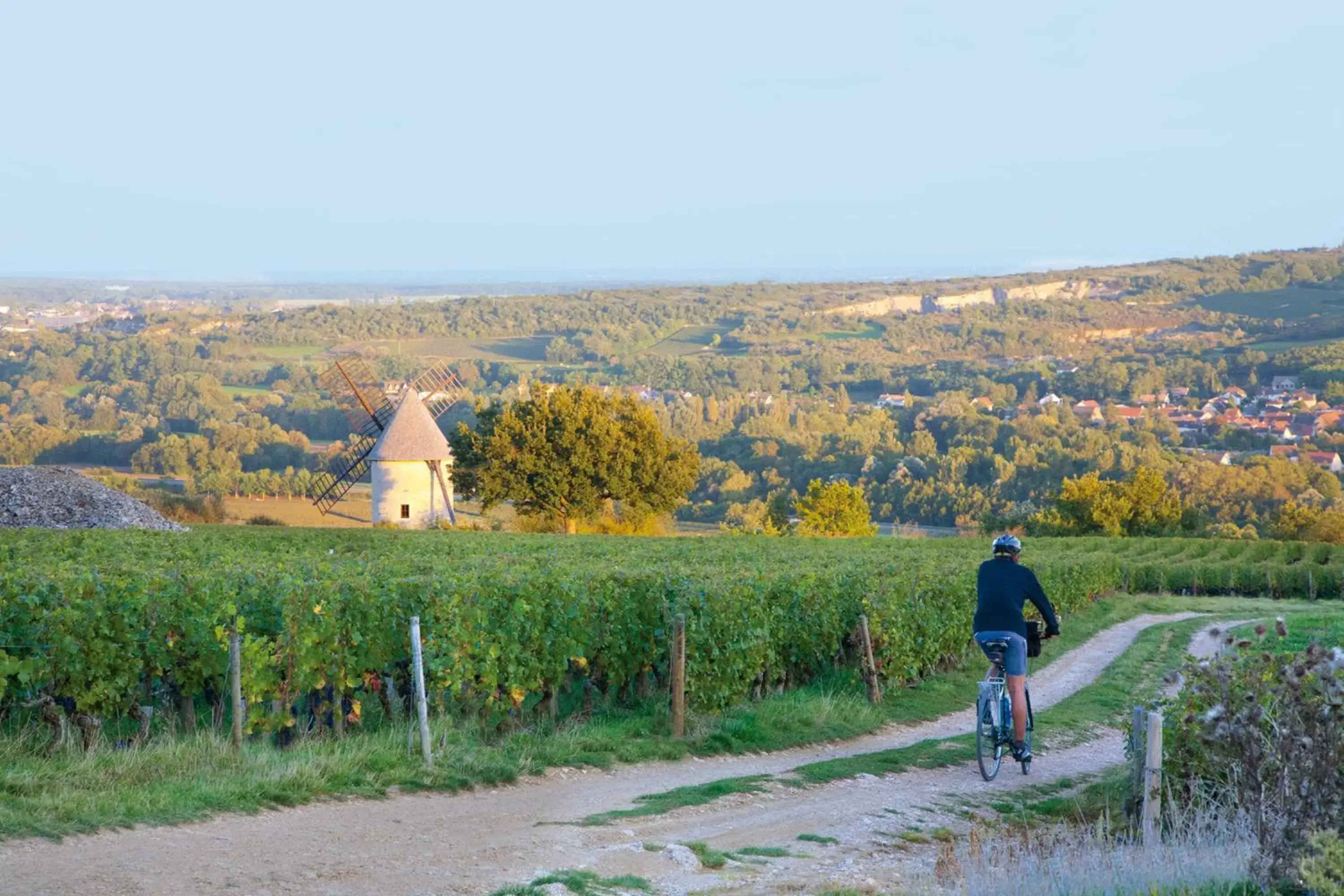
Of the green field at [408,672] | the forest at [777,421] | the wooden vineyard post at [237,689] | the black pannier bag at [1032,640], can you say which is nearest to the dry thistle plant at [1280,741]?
the black pannier bag at [1032,640]

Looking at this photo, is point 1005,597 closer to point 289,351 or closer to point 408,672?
point 408,672

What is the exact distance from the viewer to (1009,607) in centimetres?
1216

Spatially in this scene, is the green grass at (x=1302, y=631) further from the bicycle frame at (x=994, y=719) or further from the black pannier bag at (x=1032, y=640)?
the bicycle frame at (x=994, y=719)

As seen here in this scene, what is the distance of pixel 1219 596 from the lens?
1940 inches

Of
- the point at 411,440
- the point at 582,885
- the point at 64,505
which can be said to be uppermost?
the point at 582,885

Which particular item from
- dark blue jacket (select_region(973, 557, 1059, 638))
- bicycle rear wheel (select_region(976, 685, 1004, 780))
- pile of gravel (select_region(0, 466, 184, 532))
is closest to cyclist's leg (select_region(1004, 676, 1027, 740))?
bicycle rear wheel (select_region(976, 685, 1004, 780))

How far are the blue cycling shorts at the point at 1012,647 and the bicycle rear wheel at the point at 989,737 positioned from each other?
25 cm

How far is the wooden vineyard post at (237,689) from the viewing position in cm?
1111

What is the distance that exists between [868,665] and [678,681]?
395cm

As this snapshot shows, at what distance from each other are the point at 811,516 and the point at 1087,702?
182ft

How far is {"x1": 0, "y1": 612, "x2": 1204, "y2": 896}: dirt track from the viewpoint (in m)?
8.19

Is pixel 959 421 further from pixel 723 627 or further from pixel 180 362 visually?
pixel 723 627

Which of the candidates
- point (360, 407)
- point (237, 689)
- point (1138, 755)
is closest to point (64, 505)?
point (237, 689)

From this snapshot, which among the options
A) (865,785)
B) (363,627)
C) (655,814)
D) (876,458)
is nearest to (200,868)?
(655,814)
